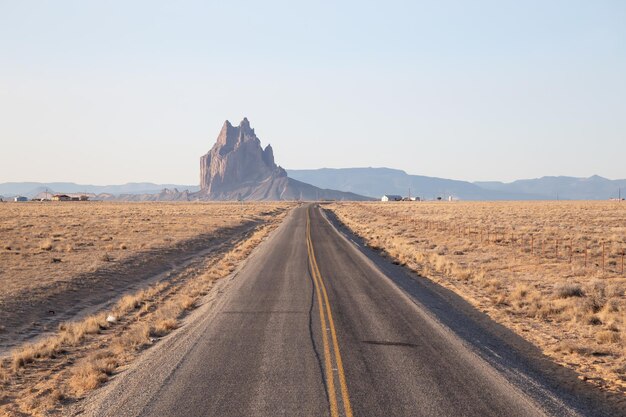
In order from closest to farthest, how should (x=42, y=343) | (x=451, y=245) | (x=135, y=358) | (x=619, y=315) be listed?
1. (x=135, y=358)
2. (x=42, y=343)
3. (x=619, y=315)
4. (x=451, y=245)

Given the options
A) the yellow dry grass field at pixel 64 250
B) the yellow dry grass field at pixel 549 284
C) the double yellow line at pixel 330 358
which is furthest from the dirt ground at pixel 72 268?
the yellow dry grass field at pixel 549 284

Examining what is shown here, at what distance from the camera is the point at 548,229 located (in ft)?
172

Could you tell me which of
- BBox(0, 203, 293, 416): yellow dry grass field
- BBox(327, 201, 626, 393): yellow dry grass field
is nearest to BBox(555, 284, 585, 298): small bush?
BBox(327, 201, 626, 393): yellow dry grass field

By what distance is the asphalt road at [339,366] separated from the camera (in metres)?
10.3

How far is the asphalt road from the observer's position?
10.3m

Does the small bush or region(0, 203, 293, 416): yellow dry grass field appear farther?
the small bush

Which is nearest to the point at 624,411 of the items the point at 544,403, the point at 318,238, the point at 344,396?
the point at 544,403

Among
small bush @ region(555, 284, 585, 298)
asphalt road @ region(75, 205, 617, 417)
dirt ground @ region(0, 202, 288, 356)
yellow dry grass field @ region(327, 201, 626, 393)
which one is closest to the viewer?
asphalt road @ region(75, 205, 617, 417)

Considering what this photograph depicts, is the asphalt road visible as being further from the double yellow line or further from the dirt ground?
the dirt ground

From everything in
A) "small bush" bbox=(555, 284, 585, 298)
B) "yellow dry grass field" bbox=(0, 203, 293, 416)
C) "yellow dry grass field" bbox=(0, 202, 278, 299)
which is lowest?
"yellow dry grass field" bbox=(0, 203, 293, 416)

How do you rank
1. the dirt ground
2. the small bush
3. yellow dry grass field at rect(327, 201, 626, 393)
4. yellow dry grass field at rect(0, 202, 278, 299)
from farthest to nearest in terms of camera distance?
yellow dry grass field at rect(0, 202, 278, 299), the small bush, the dirt ground, yellow dry grass field at rect(327, 201, 626, 393)

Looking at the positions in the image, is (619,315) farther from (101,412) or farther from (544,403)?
(101,412)

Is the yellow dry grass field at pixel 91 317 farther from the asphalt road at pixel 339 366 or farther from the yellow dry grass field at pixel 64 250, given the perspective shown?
the asphalt road at pixel 339 366

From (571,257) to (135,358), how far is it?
26.0 meters
